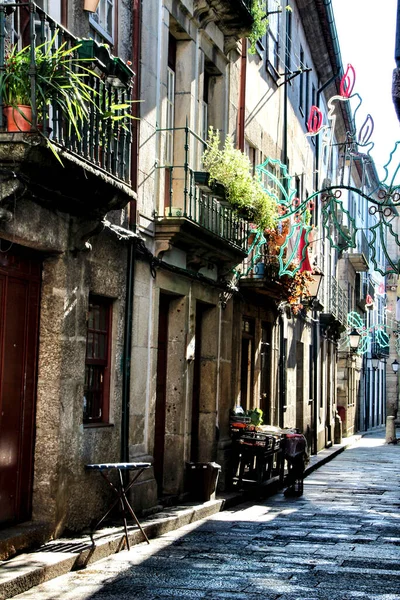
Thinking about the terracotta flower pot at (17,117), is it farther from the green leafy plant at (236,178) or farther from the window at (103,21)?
the green leafy plant at (236,178)

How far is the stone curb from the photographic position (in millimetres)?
8023

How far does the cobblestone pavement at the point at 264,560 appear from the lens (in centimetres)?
821

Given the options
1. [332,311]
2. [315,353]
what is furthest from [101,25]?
[332,311]

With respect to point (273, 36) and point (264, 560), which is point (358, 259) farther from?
point (264, 560)

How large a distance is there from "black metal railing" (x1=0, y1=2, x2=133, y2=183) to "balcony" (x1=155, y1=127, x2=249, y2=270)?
77.1 inches

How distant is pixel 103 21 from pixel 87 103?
2.02 meters

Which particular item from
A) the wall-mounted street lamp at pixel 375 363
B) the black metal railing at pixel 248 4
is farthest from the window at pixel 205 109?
the wall-mounted street lamp at pixel 375 363

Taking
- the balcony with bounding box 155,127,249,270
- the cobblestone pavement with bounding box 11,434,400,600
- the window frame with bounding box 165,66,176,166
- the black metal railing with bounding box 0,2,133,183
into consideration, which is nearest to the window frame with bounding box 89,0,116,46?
the black metal railing with bounding box 0,2,133,183

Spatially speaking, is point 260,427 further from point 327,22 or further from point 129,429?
point 327,22

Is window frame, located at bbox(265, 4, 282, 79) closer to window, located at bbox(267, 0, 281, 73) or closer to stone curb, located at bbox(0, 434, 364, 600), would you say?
window, located at bbox(267, 0, 281, 73)

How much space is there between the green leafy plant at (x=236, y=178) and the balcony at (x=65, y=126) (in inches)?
149

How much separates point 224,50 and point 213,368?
196 inches

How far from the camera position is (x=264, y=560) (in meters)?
9.88

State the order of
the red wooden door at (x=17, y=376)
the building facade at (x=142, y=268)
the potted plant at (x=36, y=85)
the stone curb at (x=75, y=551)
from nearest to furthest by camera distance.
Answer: the stone curb at (x=75, y=551), the potted plant at (x=36, y=85), the red wooden door at (x=17, y=376), the building facade at (x=142, y=268)
